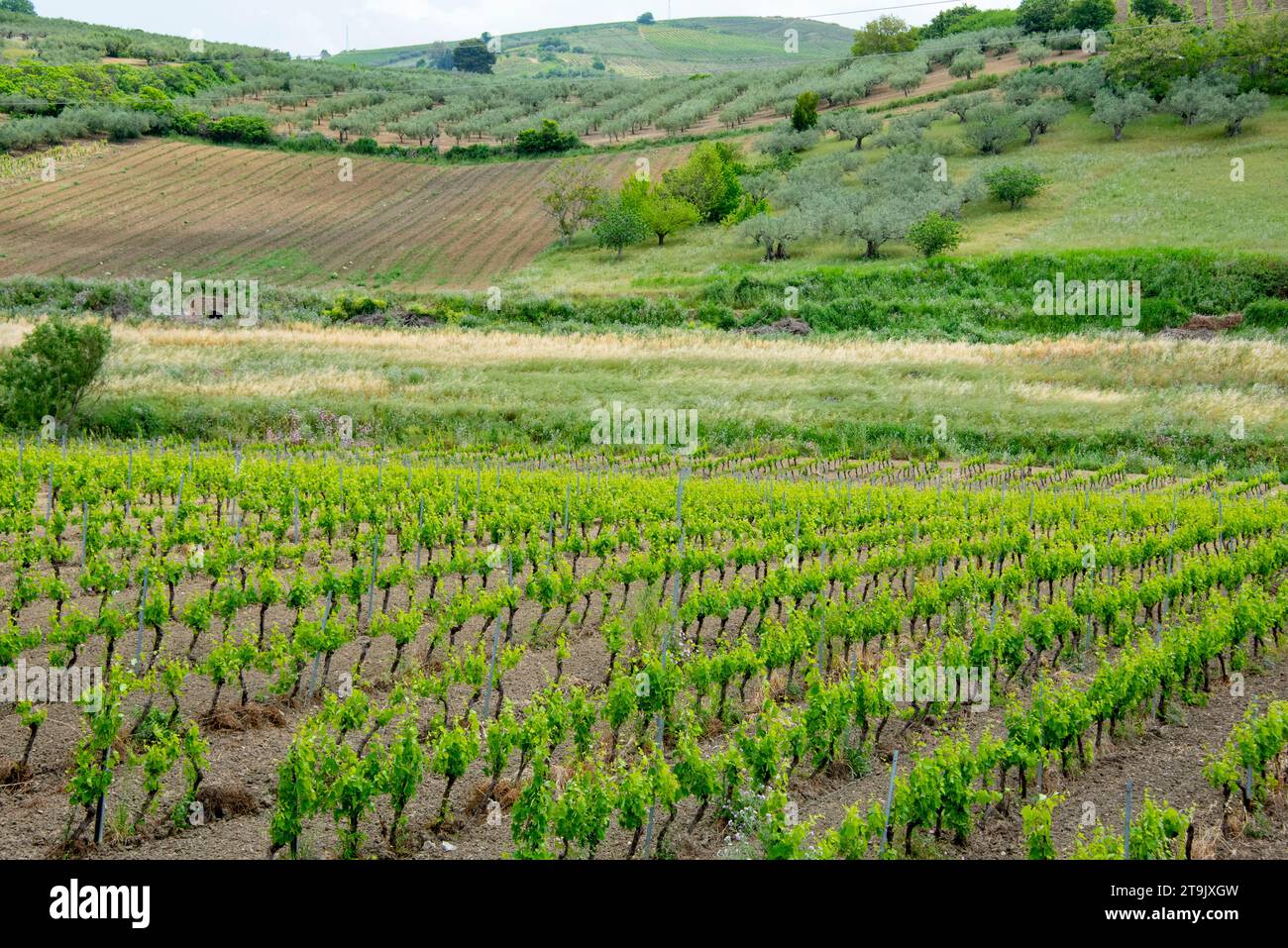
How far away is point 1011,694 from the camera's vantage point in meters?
12.6

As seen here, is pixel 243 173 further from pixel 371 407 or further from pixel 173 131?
pixel 371 407

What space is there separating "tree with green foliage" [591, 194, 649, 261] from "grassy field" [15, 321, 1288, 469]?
22.5 m

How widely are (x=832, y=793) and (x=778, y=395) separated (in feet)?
87.7

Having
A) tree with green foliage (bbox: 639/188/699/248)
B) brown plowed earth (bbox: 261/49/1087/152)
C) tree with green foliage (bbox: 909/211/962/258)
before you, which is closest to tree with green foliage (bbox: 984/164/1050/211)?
tree with green foliage (bbox: 909/211/962/258)

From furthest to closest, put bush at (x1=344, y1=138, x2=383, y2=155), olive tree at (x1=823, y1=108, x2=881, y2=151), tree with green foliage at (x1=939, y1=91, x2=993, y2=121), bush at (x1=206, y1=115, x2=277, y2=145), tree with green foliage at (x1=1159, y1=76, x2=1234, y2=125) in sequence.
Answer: bush at (x1=344, y1=138, x2=383, y2=155)
bush at (x1=206, y1=115, x2=277, y2=145)
olive tree at (x1=823, y1=108, x2=881, y2=151)
tree with green foliage at (x1=939, y1=91, x2=993, y2=121)
tree with green foliage at (x1=1159, y1=76, x2=1234, y2=125)

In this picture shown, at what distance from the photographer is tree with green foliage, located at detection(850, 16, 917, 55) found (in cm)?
11025

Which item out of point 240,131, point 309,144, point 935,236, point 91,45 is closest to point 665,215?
point 935,236

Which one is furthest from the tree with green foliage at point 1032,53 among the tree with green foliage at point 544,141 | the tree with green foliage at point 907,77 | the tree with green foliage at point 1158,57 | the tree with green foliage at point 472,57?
the tree with green foliage at point 472,57

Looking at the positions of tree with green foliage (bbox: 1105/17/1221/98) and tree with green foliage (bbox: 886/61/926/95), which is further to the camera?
tree with green foliage (bbox: 886/61/926/95)

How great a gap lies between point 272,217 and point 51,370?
39657mm

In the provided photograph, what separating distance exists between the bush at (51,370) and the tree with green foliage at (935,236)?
3941cm

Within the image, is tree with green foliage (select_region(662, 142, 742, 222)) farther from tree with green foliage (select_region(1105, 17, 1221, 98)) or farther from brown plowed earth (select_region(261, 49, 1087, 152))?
tree with green foliage (select_region(1105, 17, 1221, 98))

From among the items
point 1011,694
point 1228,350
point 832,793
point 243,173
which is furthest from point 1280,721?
point 243,173

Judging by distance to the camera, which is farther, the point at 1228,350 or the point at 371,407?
the point at 1228,350
